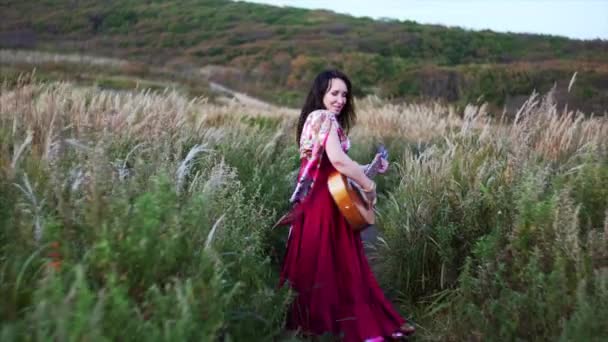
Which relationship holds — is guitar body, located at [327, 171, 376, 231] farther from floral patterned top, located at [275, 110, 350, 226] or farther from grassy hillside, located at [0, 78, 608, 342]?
grassy hillside, located at [0, 78, 608, 342]

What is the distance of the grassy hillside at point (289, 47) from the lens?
73.0 ft

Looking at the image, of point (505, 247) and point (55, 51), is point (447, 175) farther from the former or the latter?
point (55, 51)

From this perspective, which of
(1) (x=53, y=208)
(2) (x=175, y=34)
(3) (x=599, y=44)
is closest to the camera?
(1) (x=53, y=208)

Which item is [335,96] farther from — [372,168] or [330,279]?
[330,279]

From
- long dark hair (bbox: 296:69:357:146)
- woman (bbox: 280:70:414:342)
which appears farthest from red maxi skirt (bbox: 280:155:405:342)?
long dark hair (bbox: 296:69:357:146)

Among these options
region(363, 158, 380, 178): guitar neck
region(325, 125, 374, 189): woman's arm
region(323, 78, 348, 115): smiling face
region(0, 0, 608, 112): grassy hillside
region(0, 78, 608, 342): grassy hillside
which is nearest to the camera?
region(0, 78, 608, 342): grassy hillside

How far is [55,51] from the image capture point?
1164 inches

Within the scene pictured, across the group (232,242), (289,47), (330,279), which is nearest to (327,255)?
(330,279)

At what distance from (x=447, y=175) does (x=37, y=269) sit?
3.00 meters

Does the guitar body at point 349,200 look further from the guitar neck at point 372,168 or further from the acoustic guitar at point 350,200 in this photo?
the guitar neck at point 372,168

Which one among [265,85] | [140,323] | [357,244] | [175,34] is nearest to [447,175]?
[357,244]

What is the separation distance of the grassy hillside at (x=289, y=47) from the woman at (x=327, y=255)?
15800 millimetres

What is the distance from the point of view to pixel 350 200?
3.50 meters

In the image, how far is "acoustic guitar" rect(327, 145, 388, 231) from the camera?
138 inches
